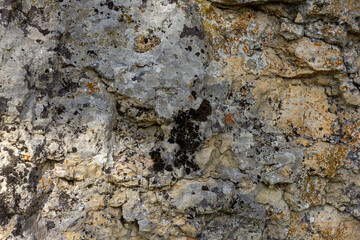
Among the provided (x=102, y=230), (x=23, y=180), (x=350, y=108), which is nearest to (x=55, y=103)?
(x=23, y=180)

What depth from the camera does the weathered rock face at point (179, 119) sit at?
87.7 inches

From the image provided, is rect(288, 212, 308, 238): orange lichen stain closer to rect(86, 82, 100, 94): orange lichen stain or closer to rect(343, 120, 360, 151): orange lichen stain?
rect(343, 120, 360, 151): orange lichen stain

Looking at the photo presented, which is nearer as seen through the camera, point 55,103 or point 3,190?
point 3,190

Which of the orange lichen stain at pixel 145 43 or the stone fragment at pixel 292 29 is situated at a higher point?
the stone fragment at pixel 292 29

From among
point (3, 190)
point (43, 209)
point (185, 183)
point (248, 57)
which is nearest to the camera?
point (3, 190)

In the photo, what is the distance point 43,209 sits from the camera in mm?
2248

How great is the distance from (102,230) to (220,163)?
3.47ft

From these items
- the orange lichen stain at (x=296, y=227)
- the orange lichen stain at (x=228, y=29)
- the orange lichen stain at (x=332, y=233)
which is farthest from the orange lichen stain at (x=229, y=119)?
the orange lichen stain at (x=332, y=233)

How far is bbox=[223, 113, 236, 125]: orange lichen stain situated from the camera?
8.45 feet

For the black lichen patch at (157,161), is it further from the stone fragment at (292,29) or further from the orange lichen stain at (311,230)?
the stone fragment at (292,29)

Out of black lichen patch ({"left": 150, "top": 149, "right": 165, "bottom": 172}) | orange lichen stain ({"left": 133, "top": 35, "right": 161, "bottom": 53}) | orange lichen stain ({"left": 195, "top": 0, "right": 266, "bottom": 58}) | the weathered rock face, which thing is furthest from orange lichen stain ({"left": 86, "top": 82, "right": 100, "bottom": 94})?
orange lichen stain ({"left": 195, "top": 0, "right": 266, "bottom": 58})

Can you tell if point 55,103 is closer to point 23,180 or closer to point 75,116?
point 75,116

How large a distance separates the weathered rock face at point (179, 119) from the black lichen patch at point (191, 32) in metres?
0.01

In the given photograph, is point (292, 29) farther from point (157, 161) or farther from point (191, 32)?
point (157, 161)
